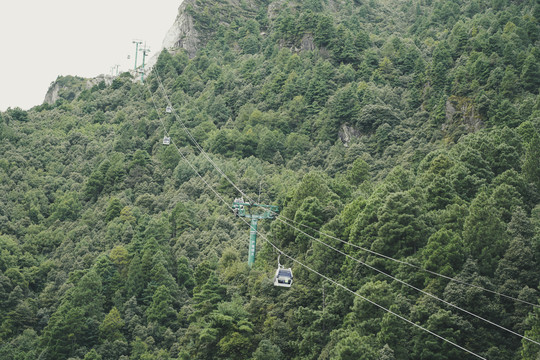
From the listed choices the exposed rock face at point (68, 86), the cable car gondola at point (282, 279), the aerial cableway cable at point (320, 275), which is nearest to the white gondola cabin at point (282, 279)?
the cable car gondola at point (282, 279)

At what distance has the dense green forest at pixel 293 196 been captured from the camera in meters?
40.8

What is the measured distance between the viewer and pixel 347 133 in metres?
86.4

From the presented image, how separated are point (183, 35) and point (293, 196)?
7857 cm

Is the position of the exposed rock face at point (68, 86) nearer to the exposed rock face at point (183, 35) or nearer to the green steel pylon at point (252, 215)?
the exposed rock face at point (183, 35)

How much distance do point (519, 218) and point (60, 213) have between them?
56198 mm

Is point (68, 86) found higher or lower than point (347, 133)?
higher

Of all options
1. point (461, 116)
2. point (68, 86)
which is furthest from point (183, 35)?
point (461, 116)

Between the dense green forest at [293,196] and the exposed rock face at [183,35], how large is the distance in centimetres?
158

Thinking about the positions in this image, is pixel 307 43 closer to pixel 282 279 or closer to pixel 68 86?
pixel 68 86

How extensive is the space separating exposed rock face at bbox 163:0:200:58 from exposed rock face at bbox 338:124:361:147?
1901 inches

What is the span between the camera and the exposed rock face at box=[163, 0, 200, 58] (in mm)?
127875

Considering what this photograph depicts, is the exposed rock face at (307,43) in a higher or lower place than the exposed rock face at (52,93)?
higher

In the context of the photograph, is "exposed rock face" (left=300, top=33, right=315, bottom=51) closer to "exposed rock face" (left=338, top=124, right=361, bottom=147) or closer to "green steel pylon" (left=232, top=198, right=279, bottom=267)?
"exposed rock face" (left=338, top=124, right=361, bottom=147)

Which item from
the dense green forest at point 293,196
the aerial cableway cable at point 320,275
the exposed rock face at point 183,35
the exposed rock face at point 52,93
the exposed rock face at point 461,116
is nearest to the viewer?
the aerial cableway cable at point 320,275
